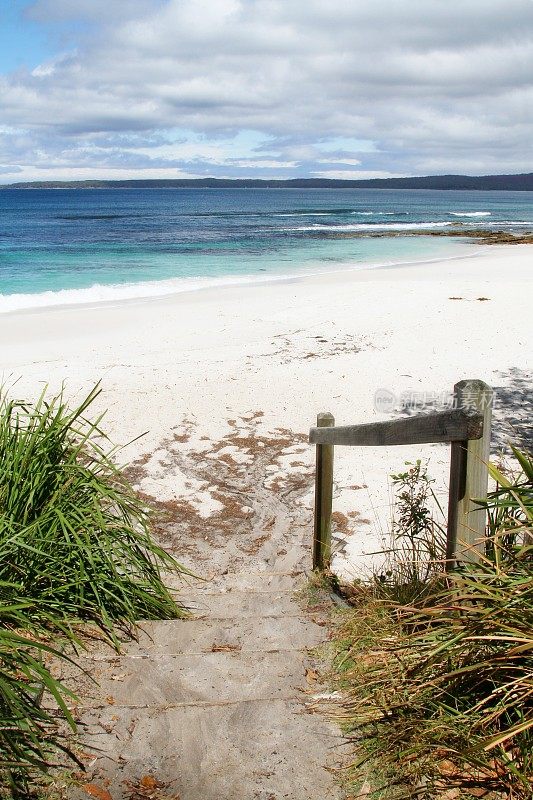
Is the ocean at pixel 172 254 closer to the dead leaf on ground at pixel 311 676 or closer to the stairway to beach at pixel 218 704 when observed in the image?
the stairway to beach at pixel 218 704

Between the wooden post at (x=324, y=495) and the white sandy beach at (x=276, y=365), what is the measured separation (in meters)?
0.60

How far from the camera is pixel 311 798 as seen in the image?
2328mm

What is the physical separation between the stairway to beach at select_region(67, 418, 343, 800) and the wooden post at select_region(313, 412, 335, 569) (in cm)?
27

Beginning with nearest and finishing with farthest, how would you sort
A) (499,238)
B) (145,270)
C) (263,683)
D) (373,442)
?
1. (263,683)
2. (373,442)
3. (145,270)
4. (499,238)

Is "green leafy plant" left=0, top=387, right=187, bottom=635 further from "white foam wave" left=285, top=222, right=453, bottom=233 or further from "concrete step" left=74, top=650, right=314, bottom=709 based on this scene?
"white foam wave" left=285, top=222, right=453, bottom=233

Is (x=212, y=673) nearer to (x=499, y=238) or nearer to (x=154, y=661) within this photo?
(x=154, y=661)

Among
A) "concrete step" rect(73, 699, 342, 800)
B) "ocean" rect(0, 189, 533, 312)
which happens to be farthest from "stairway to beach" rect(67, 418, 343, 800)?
"ocean" rect(0, 189, 533, 312)

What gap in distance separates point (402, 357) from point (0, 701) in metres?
9.49

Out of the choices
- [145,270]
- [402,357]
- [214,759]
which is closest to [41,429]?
[214,759]

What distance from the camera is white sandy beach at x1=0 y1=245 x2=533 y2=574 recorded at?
7189mm

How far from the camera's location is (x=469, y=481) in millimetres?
2898

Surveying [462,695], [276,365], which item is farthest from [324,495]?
[276,365]

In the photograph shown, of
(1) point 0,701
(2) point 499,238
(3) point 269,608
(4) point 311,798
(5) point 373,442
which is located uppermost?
(2) point 499,238

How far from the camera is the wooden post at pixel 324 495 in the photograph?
4.61m
